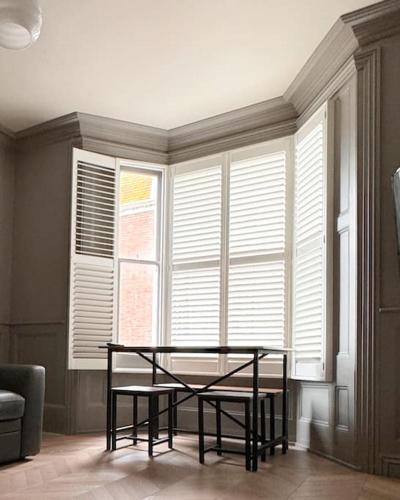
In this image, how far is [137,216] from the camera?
604cm

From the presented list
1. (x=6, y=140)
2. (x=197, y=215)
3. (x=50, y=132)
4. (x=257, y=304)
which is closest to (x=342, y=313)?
(x=257, y=304)

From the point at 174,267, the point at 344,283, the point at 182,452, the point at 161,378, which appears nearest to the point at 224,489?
the point at 182,452

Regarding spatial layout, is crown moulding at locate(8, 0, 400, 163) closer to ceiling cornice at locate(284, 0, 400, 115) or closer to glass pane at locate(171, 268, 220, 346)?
ceiling cornice at locate(284, 0, 400, 115)

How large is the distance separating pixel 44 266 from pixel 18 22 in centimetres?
310

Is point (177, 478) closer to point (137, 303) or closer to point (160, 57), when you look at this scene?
point (137, 303)

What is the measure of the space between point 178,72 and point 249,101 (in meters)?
0.77

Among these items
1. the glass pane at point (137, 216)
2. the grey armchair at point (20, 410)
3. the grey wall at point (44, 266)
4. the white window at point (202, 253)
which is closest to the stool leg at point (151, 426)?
the grey armchair at point (20, 410)

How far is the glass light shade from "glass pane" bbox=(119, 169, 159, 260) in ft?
9.40

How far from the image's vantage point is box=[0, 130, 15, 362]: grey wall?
600cm

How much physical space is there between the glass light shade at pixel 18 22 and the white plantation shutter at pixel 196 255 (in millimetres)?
2819

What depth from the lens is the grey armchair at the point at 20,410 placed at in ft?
13.4

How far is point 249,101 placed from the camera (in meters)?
5.36

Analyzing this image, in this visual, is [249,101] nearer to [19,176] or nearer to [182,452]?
[19,176]

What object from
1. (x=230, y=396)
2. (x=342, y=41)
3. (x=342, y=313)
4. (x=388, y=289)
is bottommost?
(x=230, y=396)
